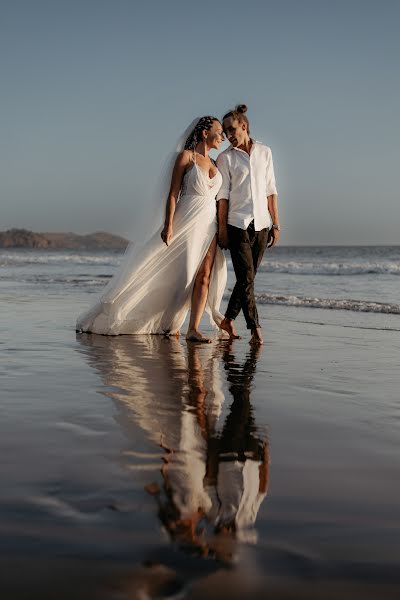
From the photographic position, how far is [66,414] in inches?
132

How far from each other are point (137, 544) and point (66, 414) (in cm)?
160

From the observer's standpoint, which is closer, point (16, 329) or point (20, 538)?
point (20, 538)

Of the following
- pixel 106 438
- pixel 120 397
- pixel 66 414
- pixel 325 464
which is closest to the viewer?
pixel 325 464

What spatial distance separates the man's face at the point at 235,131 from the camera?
650 centimetres

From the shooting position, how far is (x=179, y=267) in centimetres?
685

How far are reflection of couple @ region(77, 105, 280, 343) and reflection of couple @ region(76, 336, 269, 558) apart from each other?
1.27 m

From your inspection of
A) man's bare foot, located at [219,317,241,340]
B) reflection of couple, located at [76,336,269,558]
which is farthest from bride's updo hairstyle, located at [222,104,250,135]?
reflection of couple, located at [76,336,269,558]

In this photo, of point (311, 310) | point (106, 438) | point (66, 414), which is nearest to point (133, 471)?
point (106, 438)

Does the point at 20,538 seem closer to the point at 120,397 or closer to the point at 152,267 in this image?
the point at 120,397

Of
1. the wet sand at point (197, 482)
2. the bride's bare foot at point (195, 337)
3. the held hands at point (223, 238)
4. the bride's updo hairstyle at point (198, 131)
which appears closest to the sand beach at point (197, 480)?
the wet sand at point (197, 482)

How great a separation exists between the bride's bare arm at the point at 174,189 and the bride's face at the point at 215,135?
0.69ft

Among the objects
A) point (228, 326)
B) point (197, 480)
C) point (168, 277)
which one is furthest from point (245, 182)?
point (197, 480)

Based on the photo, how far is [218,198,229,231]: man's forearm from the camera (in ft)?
22.1

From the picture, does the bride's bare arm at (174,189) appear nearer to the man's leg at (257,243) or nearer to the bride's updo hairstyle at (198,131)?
the bride's updo hairstyle at (198,131)
